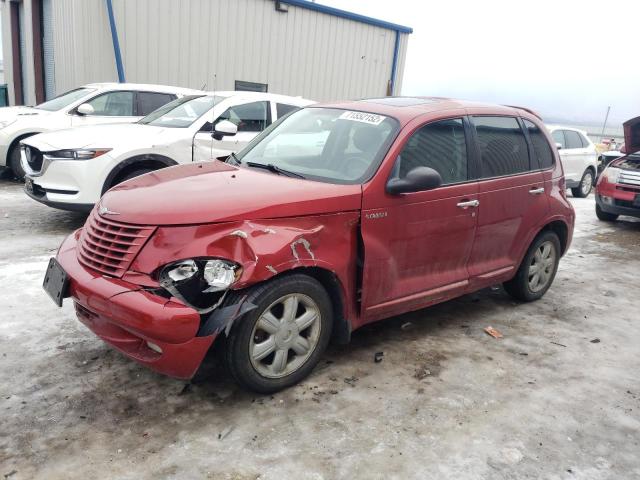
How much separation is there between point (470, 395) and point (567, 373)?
0.86 meters

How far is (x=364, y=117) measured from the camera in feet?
12.6

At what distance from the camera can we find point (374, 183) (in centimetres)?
336

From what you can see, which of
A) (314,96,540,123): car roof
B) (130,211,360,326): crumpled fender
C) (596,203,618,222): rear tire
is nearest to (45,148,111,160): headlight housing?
(314,96,540,123): car roof

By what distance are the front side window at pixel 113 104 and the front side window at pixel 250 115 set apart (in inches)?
108

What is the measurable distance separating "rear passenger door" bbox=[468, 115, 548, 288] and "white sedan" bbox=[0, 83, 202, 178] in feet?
20.6

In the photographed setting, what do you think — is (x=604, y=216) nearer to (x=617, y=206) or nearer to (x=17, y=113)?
(x=617, y=206)

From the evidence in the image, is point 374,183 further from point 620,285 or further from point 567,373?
point 620,285

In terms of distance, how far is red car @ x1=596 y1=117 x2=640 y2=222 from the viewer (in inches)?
355

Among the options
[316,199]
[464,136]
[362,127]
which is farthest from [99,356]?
[464,136]

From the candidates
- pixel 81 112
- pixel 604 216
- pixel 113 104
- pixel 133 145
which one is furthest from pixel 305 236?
pixel 604 216

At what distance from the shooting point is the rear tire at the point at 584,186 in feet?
43.3

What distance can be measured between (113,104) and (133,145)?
307cm

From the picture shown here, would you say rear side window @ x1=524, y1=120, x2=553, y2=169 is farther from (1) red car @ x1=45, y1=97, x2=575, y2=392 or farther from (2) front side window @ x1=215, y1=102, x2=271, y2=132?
(2) front side window @ x1=215, y1=102, x2=271, y2=132

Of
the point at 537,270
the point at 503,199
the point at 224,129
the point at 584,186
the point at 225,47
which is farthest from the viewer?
the point at 225,47
